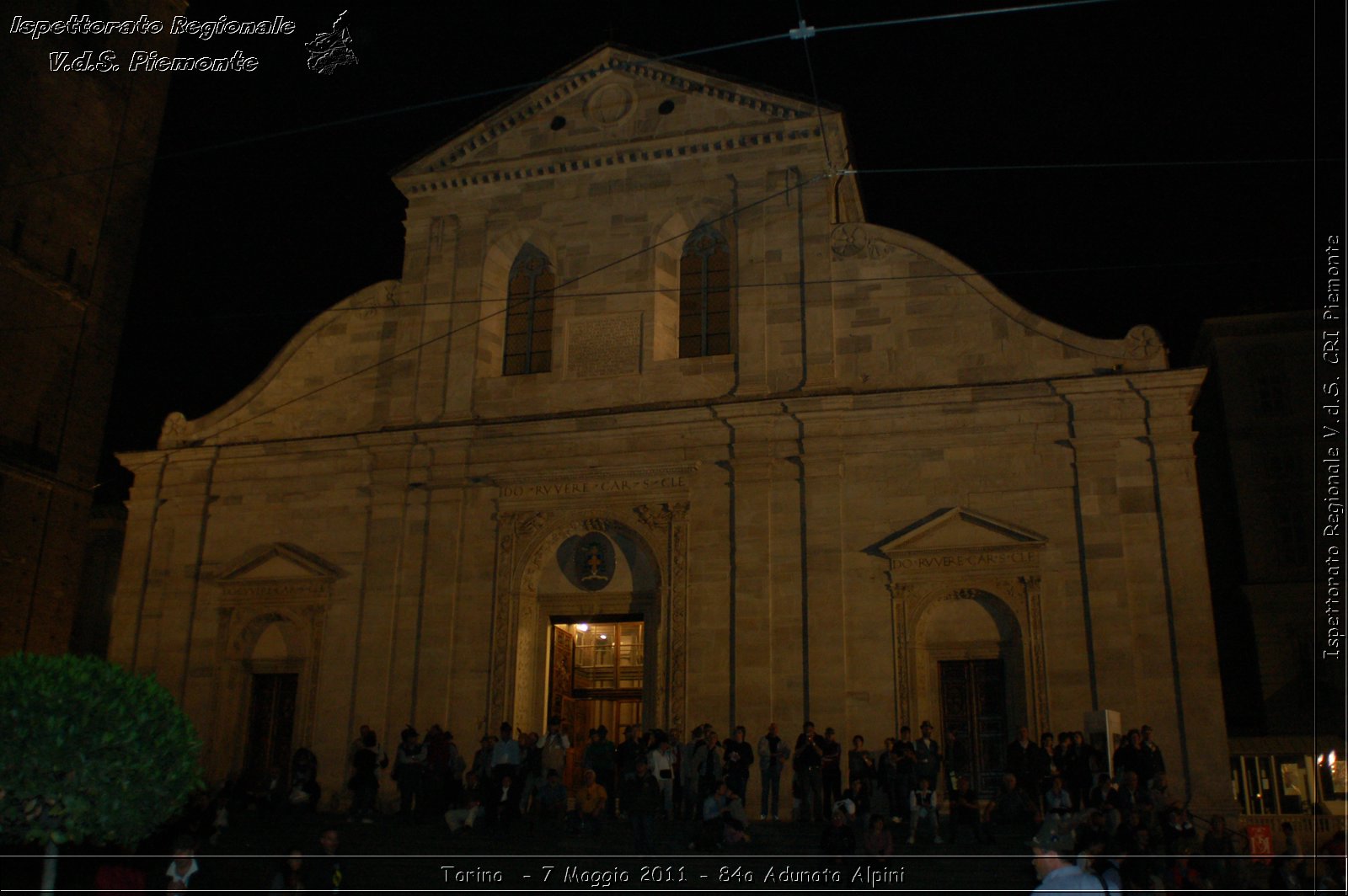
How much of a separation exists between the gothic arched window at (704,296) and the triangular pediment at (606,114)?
2.22 m

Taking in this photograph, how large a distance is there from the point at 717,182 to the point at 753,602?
8513mm

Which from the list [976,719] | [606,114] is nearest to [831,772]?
[976,719]

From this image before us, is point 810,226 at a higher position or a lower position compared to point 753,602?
higher

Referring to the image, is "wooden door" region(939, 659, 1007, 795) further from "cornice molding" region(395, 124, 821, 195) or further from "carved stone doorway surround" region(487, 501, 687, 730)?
"cornice molding" region(395, 124, 821, 195)

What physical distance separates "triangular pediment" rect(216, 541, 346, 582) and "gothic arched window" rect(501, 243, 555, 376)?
531cm

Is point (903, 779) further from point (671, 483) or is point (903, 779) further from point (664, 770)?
point (671, 483)

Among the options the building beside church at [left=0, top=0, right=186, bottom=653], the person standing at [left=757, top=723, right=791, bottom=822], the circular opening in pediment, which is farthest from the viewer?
the building beside church at [left=0, top=0, right=186, bottom=653]

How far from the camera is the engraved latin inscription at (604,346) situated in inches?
900

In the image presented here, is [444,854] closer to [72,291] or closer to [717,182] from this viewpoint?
[717,182]

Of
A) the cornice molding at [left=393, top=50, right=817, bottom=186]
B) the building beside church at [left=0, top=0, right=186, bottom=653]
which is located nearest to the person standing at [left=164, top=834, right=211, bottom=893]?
the building beside church at [left=0, top=0, right=186, bottom=653]

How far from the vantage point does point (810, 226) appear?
2250 centimetres

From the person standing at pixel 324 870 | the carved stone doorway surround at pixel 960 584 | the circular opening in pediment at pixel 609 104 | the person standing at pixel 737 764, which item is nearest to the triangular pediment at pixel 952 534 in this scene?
the carved stone doorway surround at pixel 960 584

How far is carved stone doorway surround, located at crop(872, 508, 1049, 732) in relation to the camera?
19.4m

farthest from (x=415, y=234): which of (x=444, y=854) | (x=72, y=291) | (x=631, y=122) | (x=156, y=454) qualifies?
(x=444, y=854)
